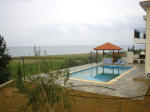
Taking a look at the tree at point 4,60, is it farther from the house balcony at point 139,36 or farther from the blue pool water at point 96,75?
the house balcony at point 139,36

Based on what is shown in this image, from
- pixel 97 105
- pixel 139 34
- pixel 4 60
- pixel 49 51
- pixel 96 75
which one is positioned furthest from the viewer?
pixel 49 51

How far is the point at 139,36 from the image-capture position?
11836 millimetres

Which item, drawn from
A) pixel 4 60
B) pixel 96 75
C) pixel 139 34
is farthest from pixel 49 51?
pixel 4 60

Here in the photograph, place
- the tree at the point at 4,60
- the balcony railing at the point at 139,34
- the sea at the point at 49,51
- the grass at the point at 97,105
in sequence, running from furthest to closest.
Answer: the balcony railing at the point at 139,34 < the tree at the point at 4,60 < the grass at the point at 97,105 < the sea at the point at 49,51

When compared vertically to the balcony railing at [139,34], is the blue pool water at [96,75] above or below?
below

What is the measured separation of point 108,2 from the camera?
15.5 meters

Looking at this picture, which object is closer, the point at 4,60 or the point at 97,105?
the point at 97,105

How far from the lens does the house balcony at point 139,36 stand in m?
11.0

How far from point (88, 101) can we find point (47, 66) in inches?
111

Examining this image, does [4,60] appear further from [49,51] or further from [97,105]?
[49,51]

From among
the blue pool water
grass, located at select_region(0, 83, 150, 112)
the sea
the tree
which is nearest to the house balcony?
the blue pool water

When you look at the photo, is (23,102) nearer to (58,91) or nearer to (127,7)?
(58,91)

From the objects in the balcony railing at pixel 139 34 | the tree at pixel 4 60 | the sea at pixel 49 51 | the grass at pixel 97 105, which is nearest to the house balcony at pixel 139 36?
the balcony railing at pixel 139 34

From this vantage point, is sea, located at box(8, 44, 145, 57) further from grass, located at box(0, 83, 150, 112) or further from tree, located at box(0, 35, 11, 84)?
grass, located at box(0, 83, 150, 112)
